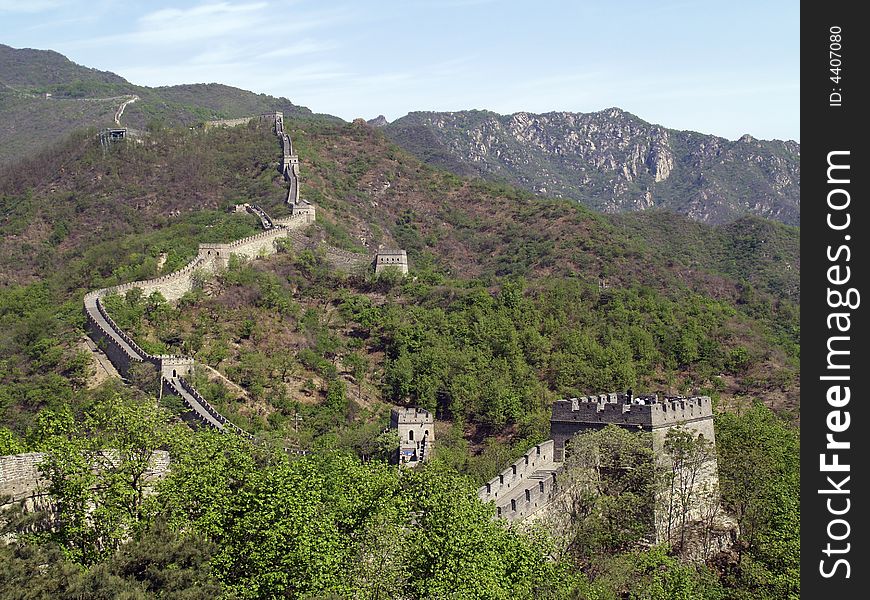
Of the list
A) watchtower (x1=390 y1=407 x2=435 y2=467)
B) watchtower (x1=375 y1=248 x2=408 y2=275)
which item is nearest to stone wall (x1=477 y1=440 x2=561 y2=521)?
watchtower (x1=390 y1=407 x2=435 y2=467)

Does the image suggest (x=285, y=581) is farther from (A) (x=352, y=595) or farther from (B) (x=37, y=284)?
(B) (x=37, y=284)

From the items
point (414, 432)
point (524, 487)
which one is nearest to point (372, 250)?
point (414, 432)

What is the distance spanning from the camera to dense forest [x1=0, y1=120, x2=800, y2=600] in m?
27.4

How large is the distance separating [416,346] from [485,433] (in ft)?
39.7

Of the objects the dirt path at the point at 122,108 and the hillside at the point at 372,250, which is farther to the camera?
the dirt path at the point at 122,108

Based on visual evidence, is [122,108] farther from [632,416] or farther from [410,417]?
[632,416]

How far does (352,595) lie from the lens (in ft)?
90.6

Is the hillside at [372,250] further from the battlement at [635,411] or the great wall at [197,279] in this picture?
the battlement at [635,411]

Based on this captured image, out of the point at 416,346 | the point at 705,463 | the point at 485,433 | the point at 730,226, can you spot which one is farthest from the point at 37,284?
the point at 730,226

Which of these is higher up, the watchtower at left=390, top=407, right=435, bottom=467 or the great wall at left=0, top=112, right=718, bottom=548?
the great wall at left=0, top=112, right=718, bottom=548

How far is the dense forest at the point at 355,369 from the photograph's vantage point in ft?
89.9

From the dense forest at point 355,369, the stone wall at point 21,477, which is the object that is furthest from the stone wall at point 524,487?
the stone wall at point 21,477

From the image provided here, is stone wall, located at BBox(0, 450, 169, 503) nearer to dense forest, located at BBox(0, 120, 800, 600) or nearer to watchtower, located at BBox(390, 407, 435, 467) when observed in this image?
dense forest, located at BBox(0, 120, 800, 600)

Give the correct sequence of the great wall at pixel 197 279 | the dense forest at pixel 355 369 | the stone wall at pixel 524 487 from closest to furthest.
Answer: the dense forest at pixel 355 369
the stone wall at pixel 524 487
the great wall at pixel 197 279
